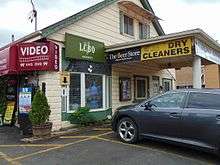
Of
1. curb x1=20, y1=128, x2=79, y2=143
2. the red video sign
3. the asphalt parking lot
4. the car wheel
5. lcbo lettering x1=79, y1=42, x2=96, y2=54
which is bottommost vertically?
the asphalt parking lot

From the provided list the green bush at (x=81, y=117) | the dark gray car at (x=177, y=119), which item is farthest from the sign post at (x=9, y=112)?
the dark gray car at (x=177, y=119)

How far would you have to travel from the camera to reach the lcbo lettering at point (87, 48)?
45.5 feet

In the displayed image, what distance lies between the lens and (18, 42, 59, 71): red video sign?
1225cm

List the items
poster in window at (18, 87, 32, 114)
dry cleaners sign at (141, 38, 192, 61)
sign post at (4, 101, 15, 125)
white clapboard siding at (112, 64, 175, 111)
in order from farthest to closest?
white clapboard siding at (112, 64, 175, 111) < sign post at (4, 101, 15, 125) < dry cleaners sign at (141, 38, 192, 61) < poster in window at (18, 87, 32, 114)

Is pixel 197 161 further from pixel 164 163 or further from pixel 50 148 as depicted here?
pixel 50 148

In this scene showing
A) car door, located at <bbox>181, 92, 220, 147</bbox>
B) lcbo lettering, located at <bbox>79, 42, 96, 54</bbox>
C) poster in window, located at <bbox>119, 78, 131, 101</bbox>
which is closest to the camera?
car door, located at <bbox>181, 92, 220, 147</bbox>

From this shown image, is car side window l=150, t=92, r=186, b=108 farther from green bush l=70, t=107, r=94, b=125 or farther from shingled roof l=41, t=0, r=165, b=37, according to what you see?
shingled roof l=41, t=0, r=165, b=37

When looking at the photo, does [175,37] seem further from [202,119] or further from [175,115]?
[202,119]

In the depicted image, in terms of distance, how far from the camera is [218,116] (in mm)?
7871

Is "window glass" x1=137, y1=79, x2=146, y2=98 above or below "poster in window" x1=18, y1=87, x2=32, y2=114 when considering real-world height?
above

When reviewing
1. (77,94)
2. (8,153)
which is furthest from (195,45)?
(8,153)

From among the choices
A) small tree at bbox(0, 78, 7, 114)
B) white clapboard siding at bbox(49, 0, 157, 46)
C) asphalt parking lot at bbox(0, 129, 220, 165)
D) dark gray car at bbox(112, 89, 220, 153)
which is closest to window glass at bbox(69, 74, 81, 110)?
white clapboard siding at bbox(49, 0, 157, 46)

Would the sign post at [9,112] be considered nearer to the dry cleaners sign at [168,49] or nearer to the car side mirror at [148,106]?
the dry cleaners sign at [168,49]

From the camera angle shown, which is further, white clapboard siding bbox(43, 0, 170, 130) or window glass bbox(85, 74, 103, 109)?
window glass bbox(85, 74, 103, 109)
